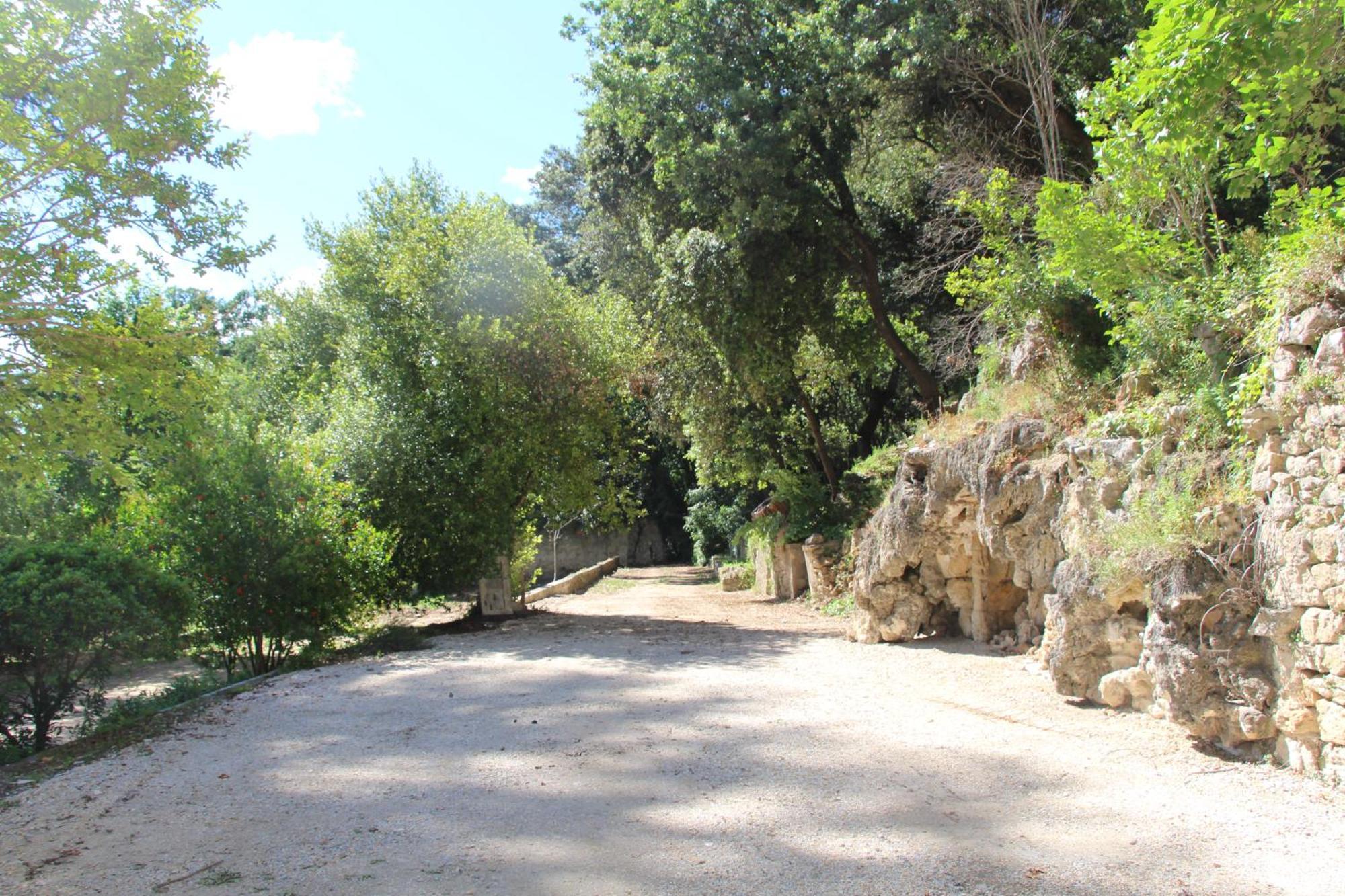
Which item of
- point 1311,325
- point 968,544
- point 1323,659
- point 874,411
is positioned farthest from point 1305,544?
point 874,411

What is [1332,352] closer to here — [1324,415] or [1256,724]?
[1324,415]

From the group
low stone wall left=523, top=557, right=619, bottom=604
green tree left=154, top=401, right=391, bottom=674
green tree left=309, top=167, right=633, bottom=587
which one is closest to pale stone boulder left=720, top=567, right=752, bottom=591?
low stone wall left=523, top=557, right=619, bottom=604

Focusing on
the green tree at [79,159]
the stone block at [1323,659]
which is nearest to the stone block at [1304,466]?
the stone block at [1323,659]

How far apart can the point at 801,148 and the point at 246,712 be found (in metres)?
11.5

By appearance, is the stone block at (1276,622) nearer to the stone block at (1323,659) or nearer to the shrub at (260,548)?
the stone block at (1323,659)

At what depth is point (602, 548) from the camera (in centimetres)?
3300

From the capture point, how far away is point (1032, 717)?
21.9 feet

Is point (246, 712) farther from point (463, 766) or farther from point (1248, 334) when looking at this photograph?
point (1248, 334)

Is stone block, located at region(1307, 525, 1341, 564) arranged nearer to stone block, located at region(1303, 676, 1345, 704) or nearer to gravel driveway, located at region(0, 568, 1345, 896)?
stone block, located at region(1303, 676, 1345, 704)

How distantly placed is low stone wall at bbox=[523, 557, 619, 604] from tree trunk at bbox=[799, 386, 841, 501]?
6643 millimetres

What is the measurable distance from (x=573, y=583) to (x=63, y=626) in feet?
54.9

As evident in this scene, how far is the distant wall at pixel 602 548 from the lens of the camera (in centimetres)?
3080

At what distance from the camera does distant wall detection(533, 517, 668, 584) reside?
30.8 meters

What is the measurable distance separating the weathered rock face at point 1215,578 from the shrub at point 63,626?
7427mm
